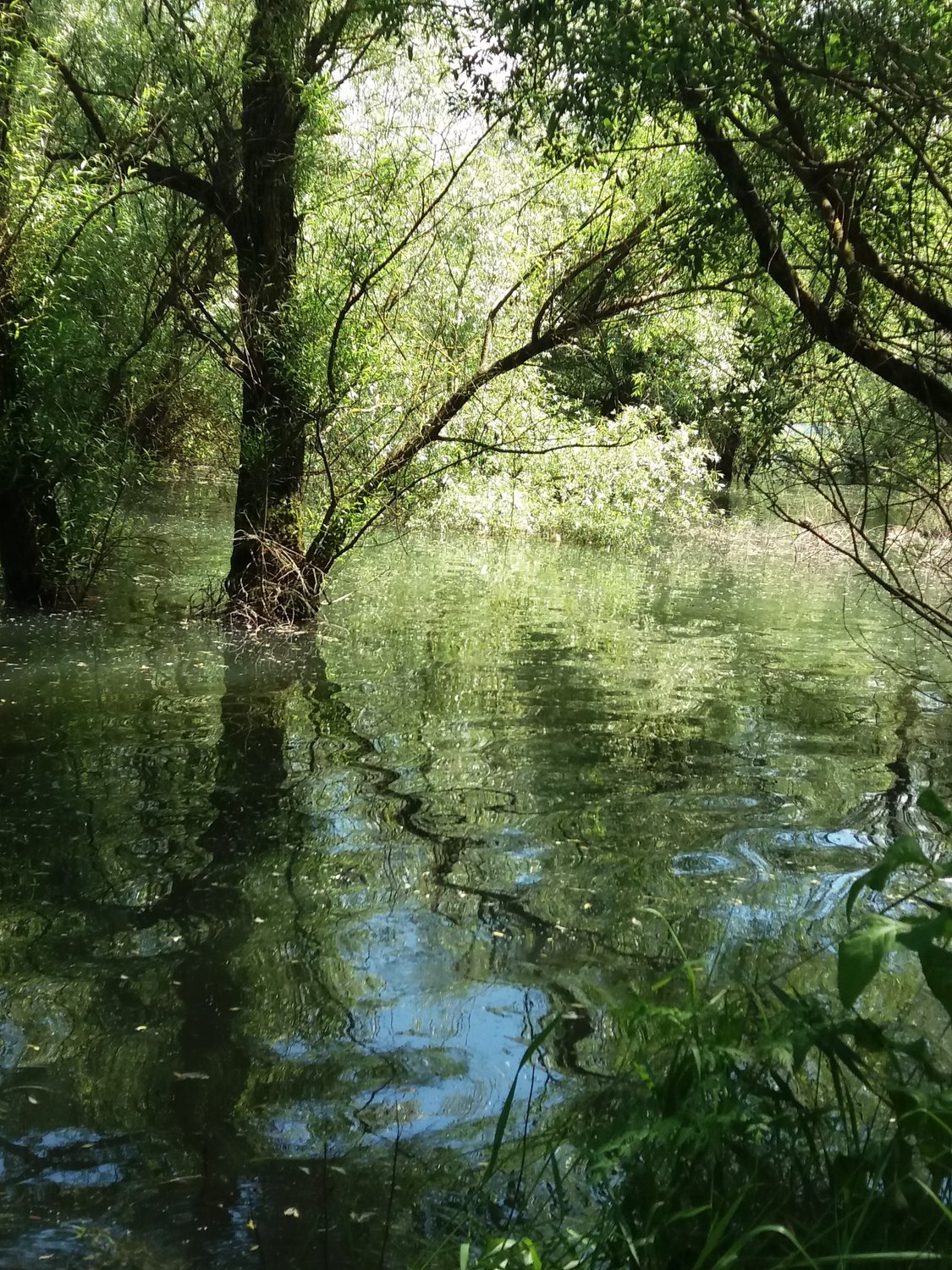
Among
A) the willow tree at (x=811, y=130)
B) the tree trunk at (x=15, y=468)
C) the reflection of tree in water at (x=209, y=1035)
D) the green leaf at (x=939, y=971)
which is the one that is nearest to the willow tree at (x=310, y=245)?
the tree trunk at (x=15, y=468)

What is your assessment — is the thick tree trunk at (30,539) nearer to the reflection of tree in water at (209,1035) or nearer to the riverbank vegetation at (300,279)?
the riverbank vegetation at (300,279)

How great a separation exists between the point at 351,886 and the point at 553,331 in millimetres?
8345

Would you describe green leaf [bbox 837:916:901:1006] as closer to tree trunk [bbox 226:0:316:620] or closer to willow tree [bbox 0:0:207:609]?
willow tree [bbox 0:0:207:609]

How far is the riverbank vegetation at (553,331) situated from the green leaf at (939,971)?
2 cm

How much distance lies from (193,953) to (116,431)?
28.5 feet

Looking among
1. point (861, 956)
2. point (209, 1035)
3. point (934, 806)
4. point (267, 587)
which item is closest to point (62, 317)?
point (267, 587)

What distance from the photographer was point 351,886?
5.45 metres

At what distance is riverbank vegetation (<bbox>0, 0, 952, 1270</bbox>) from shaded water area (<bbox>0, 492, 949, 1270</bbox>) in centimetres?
35

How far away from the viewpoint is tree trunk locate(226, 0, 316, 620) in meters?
10.7

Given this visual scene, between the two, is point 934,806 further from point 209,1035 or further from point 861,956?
point 209,1035

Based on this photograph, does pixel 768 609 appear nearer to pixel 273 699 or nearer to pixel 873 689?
pixel 873 689

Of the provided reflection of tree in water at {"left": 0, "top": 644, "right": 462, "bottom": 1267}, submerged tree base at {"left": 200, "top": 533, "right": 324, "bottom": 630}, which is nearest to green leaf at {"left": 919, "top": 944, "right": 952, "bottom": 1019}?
reflection of tree in water at {"left": 0, "top": 644, "right": 462, "bottom": 1267}

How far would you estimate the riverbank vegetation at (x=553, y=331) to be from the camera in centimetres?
258

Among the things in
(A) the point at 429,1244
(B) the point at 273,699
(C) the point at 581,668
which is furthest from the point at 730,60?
(C) the point at 581,668
